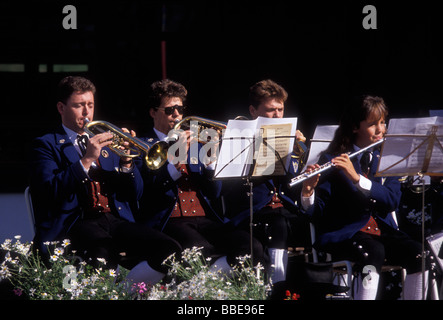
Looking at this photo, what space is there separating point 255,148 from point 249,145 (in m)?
0.09

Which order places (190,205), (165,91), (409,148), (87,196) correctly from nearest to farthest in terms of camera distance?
(409,148) < (87,196) < (190,205) < (165,91)

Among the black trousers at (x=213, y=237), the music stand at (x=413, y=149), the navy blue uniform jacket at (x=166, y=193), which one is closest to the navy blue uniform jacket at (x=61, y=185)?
the navy blue uniform jacket at (x=166, y=193)

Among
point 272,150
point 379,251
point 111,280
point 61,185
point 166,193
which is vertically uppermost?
point 272,150

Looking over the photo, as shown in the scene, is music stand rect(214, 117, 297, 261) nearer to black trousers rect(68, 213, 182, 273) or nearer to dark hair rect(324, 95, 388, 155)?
dark hair rect(324, 95, 388, 155)

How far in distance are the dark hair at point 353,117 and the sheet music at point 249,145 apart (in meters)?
0.50

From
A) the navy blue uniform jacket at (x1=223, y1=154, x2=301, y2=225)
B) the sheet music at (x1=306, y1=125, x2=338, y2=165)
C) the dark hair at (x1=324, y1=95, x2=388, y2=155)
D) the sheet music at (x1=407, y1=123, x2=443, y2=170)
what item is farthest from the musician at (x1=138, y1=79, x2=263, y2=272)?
the sheet music at (x1=407, y1=123, x2=443, y2=170)

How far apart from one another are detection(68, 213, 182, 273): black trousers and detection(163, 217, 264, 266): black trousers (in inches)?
5.4

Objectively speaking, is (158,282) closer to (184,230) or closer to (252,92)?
(184,230)

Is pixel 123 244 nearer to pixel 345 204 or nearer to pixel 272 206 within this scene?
pixel 272 206

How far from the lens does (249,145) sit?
4.63 meters

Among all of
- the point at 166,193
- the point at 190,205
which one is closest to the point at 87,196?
the point at 166,193

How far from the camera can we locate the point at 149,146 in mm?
5148

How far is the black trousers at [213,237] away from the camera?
5.00 meters
